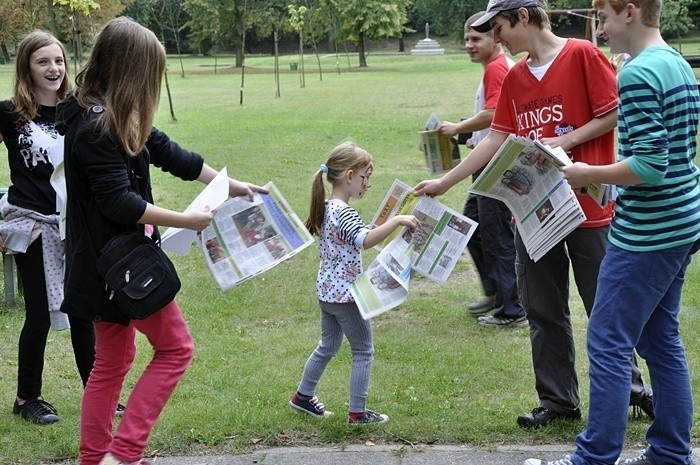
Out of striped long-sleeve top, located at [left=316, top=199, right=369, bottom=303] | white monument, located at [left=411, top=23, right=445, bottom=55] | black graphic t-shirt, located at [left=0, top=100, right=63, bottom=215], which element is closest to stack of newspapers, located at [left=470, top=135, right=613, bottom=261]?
striped long-sleeve top, located at [left=316, top=199, right=369, bottom=303]

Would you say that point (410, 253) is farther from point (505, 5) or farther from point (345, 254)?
point (505, 5)

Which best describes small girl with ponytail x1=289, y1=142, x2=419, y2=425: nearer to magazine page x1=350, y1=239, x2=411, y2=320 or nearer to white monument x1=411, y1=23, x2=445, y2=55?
magazine page x1=350, y1=239, x2=411, y2=320

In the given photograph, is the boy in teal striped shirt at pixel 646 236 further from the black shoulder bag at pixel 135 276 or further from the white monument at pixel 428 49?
the white monument at pixel 428 49

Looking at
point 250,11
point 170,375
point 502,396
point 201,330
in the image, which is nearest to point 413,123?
point 201,330

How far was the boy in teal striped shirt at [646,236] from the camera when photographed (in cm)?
366

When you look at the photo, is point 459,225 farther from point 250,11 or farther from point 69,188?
point 250,11

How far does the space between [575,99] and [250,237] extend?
165cm

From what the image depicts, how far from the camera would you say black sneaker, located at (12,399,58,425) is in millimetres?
5125

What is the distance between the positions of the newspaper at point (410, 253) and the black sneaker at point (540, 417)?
0.79 m

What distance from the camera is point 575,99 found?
14.8 feet

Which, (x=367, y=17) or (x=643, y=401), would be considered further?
(x=367, y=17)

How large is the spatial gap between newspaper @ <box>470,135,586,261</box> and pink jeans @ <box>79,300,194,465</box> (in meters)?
1.57

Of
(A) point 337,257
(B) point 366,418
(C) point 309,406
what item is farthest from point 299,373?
(A) point 337,257

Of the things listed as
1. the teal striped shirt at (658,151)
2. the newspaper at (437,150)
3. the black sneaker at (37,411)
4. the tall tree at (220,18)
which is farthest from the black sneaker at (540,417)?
the tall tree at (220,18)
